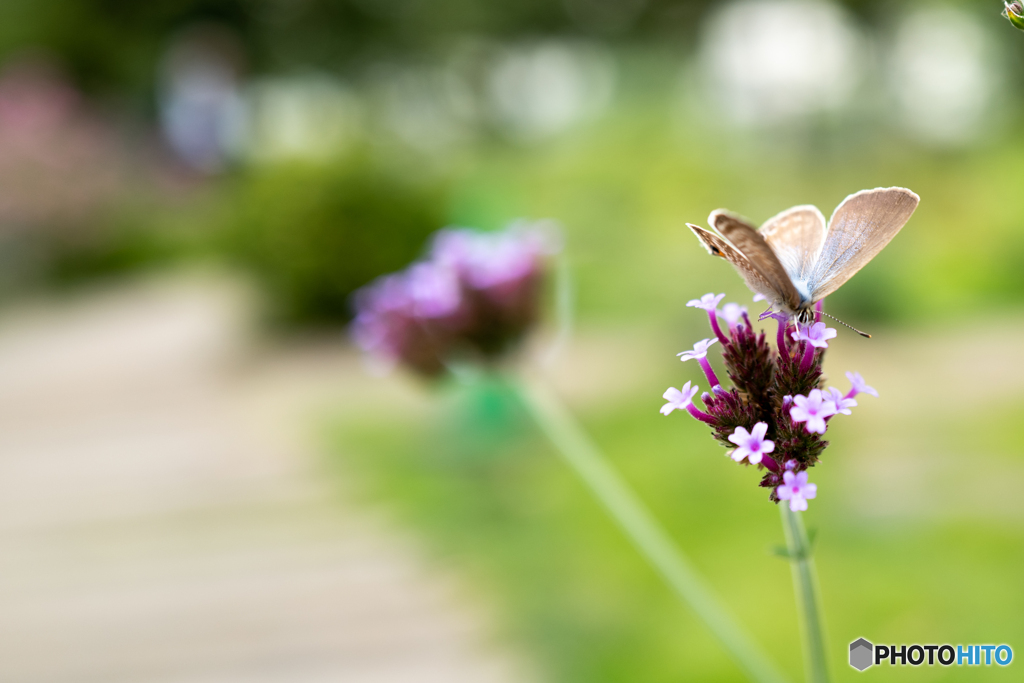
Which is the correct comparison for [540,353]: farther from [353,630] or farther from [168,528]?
[168,528]

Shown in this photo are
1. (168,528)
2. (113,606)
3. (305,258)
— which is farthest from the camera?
(305,258)

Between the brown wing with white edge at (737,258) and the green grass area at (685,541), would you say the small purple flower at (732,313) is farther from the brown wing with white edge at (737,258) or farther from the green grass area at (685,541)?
the green grass area at (685,541)

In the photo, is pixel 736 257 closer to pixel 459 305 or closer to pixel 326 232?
pixel 459 305

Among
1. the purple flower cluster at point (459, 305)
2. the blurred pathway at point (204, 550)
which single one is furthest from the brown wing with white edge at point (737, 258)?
the blurred pathway at point (204, 550)

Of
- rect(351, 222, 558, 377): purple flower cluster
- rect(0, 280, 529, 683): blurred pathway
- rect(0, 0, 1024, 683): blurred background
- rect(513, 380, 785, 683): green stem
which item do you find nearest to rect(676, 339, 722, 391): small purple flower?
rect(513, 380, 785, 683): green stem

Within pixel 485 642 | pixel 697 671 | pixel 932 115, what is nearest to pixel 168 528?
pixel 485 642
